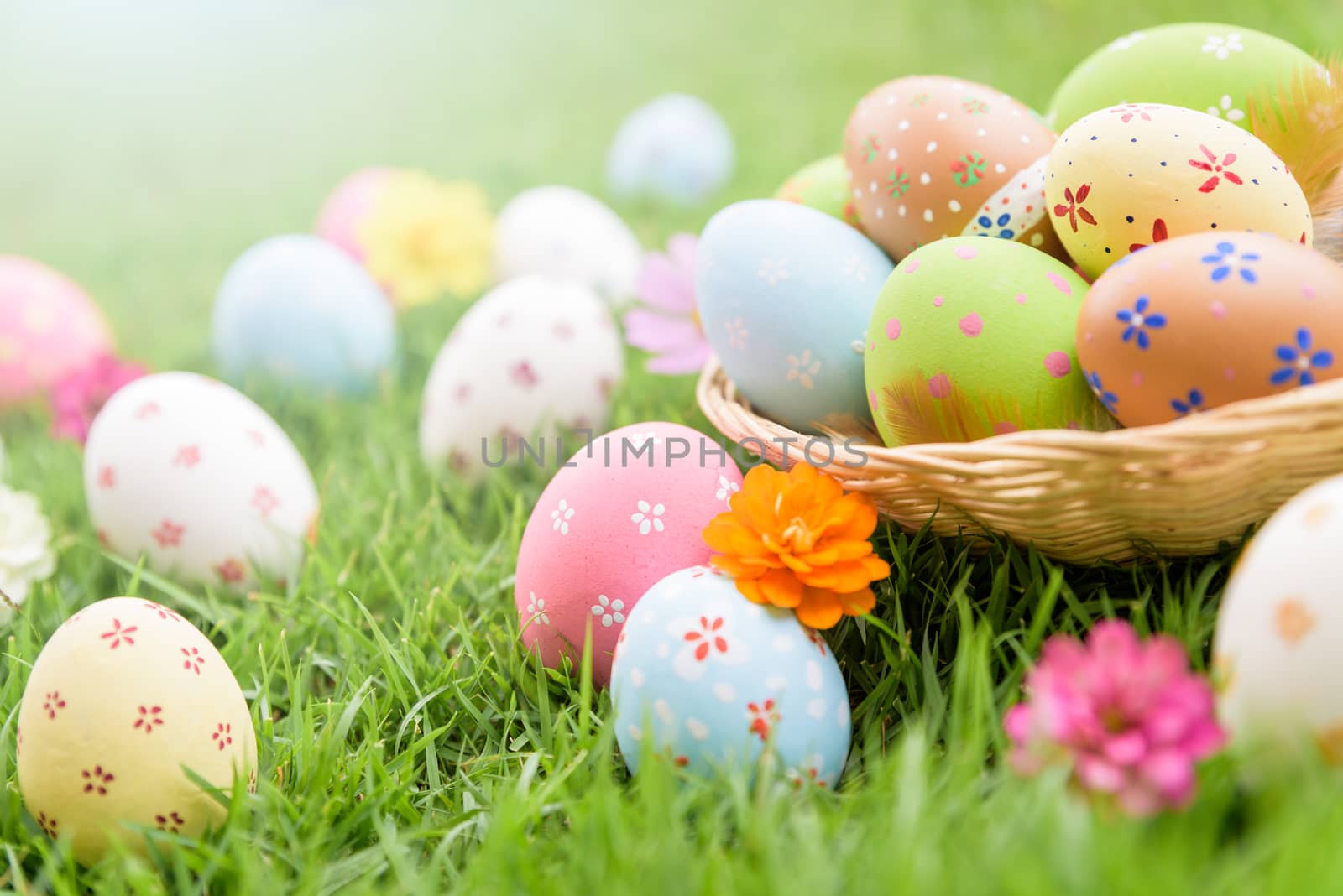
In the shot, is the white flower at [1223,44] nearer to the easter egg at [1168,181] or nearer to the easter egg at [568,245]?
the easter egg at [1168,181]

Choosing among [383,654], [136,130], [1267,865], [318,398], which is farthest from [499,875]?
[136,130]

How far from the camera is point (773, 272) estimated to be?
1083 millimetres

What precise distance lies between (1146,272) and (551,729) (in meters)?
0.63

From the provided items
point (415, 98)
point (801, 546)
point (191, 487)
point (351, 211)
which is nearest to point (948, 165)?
point (801, 546)

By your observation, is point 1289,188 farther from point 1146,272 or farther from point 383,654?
point 383,654

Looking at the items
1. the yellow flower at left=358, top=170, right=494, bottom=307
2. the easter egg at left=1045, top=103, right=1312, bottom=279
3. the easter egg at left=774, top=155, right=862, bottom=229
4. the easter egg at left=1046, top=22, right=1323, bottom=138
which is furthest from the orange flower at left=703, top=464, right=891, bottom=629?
the yellow flower at left=358, top=170, right=494, bottom=307

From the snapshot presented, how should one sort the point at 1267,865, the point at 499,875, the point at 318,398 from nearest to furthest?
the point at 1267,865
the point at 499,875
the point at 318,398

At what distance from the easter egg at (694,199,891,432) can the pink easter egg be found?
48.9 inches

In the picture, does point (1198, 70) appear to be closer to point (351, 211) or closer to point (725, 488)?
point (725, 488)

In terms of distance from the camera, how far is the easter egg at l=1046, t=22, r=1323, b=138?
1049mm

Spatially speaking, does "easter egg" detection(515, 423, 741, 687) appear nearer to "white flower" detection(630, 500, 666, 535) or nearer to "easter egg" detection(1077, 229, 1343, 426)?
"white flower" detection(630, 500, 666, 535)

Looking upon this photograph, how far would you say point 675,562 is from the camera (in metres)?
1.00

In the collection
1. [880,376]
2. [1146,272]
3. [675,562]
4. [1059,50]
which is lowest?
[675,562]

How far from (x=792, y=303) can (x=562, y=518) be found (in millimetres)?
322
